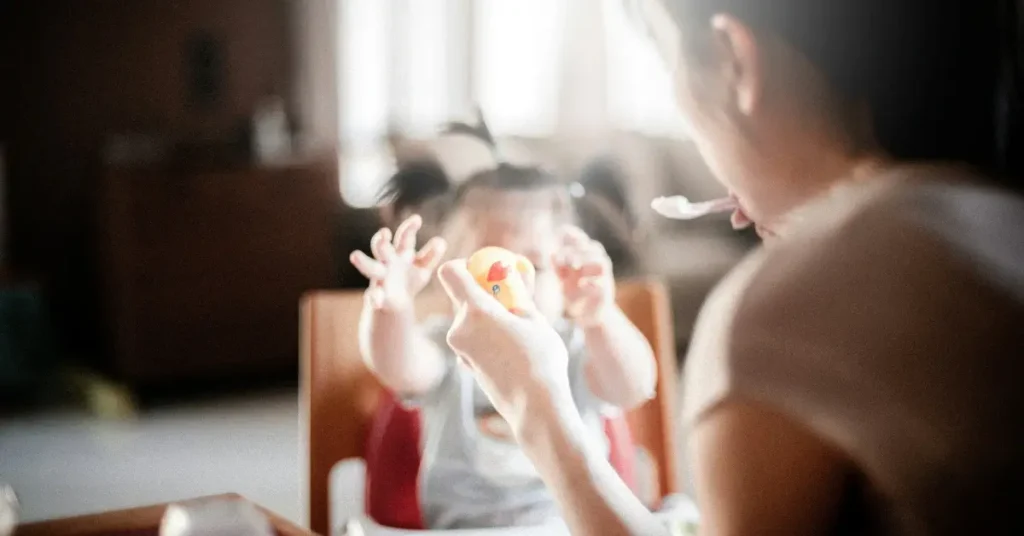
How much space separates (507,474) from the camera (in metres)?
0.60

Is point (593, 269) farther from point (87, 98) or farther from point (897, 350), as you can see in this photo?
point (87, 98)

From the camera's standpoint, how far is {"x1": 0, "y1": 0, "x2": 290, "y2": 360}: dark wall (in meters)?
1.26

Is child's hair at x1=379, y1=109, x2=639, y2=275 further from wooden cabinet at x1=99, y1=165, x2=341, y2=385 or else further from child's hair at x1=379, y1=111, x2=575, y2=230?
wooden cabinet at x1=99, y1=165, x2=341, y2=385

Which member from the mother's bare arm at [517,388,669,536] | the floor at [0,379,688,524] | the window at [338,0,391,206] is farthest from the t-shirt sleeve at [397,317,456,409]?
the window at [338,0,391,206]

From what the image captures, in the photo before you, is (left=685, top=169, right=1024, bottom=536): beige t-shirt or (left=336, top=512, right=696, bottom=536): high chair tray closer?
(left=685, top=169, right=1024, bottom=536): beige t-shirt

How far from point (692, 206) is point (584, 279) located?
0.08 metres

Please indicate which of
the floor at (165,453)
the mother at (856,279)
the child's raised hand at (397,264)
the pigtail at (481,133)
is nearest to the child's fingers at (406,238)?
the child's raised hand at (397,264)

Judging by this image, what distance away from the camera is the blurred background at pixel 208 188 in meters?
0.96

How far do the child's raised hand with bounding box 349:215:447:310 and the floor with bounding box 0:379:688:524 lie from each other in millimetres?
502

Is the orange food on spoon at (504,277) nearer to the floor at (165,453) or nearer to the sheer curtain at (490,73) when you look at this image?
the sheer curtain at (490,73)

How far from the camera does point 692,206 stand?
19.9 inches

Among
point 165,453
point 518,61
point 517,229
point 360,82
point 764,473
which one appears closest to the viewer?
point 764,473

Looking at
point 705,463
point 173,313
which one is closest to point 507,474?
point 705,463

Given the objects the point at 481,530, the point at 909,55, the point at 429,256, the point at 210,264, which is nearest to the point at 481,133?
the point at 429,256
